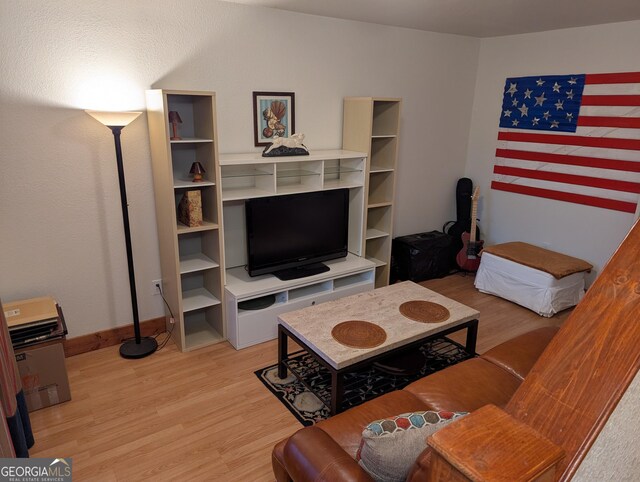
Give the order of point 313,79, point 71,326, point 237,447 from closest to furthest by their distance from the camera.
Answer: point 237,447 < point 71,326 < point 313,79

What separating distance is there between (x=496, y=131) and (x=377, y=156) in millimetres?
1527

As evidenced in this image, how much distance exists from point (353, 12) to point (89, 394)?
3.33 meters

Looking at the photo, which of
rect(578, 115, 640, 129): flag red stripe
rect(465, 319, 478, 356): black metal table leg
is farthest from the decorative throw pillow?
rect(578, 115, 640, 129): flag red stripe

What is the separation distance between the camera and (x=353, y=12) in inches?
136

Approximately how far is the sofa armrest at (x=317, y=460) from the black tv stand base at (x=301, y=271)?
181cm

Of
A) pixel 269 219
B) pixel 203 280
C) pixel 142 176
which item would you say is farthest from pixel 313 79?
pixel 203 280

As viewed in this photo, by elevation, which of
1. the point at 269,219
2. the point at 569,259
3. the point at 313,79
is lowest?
the point at 569,259

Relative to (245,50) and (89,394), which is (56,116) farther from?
(89,394)

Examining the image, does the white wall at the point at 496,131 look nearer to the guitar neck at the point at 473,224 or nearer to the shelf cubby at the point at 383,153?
the guitar neck at the point at 473,224

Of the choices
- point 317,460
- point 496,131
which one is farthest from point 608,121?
point 317,460

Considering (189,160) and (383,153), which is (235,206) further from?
(383,153)

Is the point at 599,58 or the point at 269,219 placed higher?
the point at 599,58

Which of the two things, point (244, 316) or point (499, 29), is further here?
point (499, 29)

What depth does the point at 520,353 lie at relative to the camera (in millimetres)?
2498
